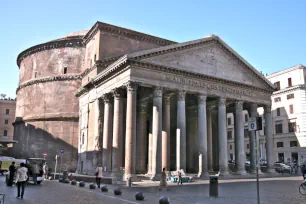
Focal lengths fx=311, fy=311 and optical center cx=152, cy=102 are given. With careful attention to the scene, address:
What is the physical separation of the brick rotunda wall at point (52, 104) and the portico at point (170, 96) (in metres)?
5.27

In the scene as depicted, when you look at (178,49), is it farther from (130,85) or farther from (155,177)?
(155,177)

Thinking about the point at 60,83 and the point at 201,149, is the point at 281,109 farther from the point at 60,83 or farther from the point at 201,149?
the point at 60,83

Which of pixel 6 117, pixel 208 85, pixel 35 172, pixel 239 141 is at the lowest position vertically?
pixel 35 172

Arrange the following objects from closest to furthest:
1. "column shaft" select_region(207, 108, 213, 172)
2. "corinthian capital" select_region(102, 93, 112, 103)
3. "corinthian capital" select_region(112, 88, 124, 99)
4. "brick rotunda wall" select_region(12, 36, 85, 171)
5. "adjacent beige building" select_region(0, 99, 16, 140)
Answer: "corinthian capital" select_region(112, 88, 124, 99)
"corinthian capital" select_region(102, 93, 112, 103)
"column shaft" select_region(207, 108, 213, 172)
"brick rotunda wall" select_region(12, 36, 85, 171)
"adjacent beige building" select_region(0, 99, 16, 140)

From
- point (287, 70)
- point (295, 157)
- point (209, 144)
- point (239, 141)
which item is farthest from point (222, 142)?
point (287, 70)

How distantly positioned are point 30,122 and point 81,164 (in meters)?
11.2

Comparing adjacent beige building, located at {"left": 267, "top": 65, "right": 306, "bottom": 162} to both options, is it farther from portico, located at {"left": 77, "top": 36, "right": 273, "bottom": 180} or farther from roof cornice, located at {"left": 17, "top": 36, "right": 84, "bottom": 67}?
roof cornice, located at {"left": 17, "top": 36, "right": 84, "bottom": 67}

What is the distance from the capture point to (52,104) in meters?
36.9

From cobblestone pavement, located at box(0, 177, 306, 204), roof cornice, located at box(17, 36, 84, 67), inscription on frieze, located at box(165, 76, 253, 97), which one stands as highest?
roof cornice, located at box(17, 36, 84, 67)

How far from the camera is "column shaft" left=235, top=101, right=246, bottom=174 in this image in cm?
2702

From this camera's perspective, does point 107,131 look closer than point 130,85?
No

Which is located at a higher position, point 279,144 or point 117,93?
point 117,93

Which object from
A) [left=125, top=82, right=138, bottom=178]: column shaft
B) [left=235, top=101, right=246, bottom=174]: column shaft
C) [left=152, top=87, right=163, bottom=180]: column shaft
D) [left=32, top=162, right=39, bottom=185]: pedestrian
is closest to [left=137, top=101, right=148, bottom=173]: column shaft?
[left=152, top=87, right=163, bottom=180]: column shaft

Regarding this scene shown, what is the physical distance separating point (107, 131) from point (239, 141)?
11.5m
